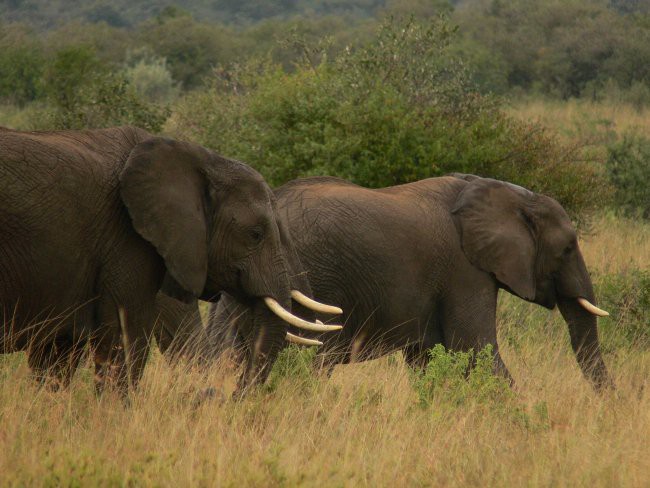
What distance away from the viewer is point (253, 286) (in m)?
6.21

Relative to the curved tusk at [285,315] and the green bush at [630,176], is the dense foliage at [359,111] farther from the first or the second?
the curved tusk at [285,315]

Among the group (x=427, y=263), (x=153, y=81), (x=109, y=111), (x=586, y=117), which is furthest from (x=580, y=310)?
(x=153, y=81)

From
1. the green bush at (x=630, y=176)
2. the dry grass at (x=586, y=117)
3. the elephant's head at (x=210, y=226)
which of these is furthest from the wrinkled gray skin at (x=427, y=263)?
the dry grass at (x=586, y=117)

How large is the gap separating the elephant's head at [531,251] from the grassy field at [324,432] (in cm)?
73

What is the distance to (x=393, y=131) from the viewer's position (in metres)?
12.3

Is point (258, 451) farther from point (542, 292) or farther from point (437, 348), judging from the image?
point (542, 292)

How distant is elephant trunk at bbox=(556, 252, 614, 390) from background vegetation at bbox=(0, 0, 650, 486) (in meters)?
0.18

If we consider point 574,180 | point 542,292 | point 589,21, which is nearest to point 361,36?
point 589,21

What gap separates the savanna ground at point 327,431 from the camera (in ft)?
16.2

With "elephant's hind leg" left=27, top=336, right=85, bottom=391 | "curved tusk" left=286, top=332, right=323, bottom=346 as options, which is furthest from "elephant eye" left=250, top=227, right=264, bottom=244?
"elephant's hind leg" left=27, top=336, right=85, bottom=391

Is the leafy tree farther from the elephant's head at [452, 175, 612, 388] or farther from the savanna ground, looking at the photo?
the savanna ground

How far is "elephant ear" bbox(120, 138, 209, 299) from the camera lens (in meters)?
5.77

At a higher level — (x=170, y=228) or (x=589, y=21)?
(x=170, y=228)

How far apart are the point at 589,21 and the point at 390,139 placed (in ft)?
95.0
